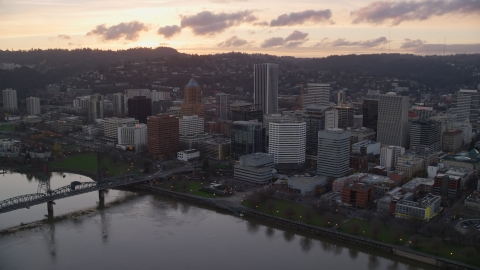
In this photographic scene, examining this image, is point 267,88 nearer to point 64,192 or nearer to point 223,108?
point 223,108

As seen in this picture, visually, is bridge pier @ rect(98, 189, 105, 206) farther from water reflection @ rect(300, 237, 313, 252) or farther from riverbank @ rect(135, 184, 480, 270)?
water reflection @ rect(300, 237, 313, 252)

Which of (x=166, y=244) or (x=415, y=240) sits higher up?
(x=415, y=240)

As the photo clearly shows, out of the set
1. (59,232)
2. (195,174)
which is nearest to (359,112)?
(195,174)

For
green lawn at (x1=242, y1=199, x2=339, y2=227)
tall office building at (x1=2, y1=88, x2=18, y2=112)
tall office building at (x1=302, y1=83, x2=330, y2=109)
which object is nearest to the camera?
green lawn at (x1=242, y1=199, x2=339, y2=227)

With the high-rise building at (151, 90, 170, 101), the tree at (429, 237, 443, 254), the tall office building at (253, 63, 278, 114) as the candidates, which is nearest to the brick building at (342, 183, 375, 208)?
the tree at (429, 237, 443, 254)

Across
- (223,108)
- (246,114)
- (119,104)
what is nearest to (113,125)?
(246,114)

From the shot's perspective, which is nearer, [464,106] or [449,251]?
[449,251]

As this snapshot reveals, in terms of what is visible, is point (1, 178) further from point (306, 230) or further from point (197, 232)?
point (306, 230)
